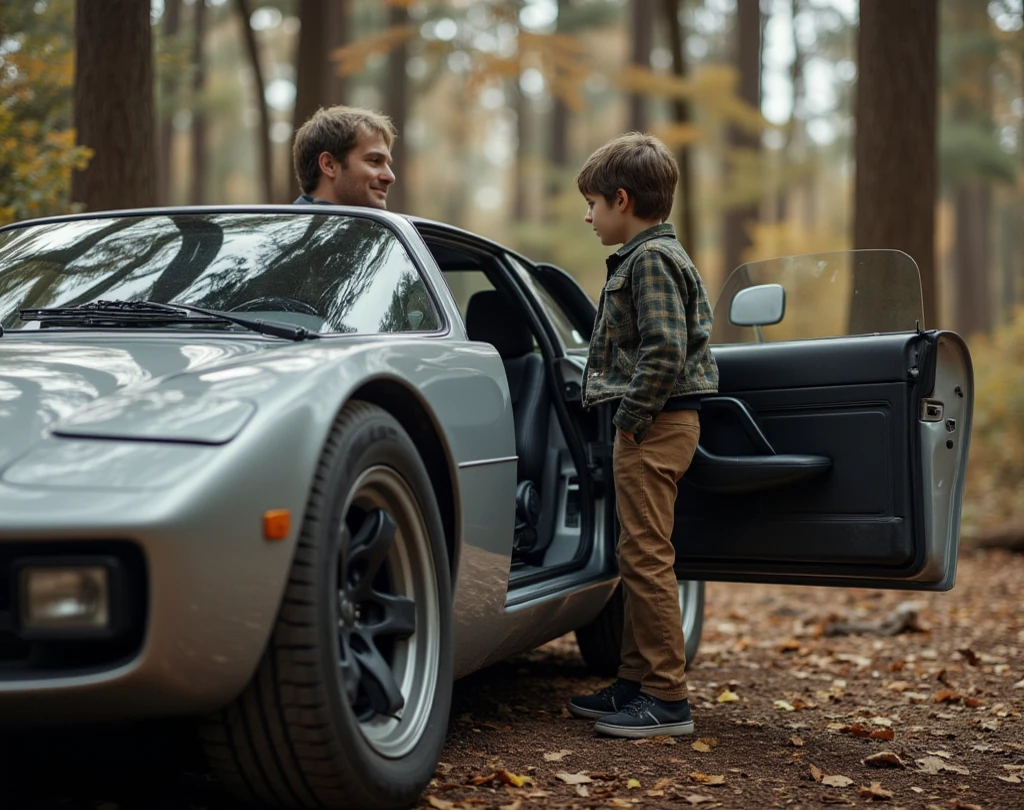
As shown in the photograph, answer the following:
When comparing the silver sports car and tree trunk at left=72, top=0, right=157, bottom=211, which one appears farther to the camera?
tree trunk at left=72, top=0, right=157, bottom=211

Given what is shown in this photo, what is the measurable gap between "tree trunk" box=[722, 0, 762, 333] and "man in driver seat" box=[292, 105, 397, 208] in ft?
52.5

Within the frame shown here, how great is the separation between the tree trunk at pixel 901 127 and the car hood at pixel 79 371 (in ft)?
23.1

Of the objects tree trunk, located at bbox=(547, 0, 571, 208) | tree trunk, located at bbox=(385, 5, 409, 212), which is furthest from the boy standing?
tree trunk, located at bbox=(547, 0, 571, 208)

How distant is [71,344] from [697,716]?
2.64 meters

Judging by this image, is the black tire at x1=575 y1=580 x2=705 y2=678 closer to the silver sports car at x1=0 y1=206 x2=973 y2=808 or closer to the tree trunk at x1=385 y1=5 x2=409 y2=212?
the silver sports car at x1=0 y1=206 x2=973 y2=808

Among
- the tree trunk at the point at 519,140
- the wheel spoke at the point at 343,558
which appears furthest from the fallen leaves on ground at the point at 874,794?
the tree trunk at the point at 519,140

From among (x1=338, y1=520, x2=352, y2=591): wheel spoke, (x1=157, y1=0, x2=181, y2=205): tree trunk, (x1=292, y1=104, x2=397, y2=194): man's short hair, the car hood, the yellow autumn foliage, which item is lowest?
(x1=338, y1=520, x2=352, y2=591): wheel spoke

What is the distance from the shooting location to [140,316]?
3398 millimetres

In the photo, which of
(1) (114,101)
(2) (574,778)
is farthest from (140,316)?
(1) (114,101)

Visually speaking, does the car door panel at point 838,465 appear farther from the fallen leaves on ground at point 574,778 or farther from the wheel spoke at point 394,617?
the wheel spoke at point 394,617

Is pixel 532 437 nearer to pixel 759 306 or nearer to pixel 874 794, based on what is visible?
pixel 759 306

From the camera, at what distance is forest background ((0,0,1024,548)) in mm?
7043

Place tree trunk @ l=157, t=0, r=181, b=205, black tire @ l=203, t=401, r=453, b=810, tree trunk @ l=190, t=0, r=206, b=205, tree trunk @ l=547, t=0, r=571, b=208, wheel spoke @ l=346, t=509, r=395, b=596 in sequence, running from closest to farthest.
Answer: black tire @ l=203, t=401, r=453, b=810
wheel spoke @ l=346, t=509, r=395, b=596
tree trunk @ l=157, t=0, r=181, b=205
tree trunk @ l=190, t=0, r=206, b=205
tree trunk @ l=547, t=0, r=571, b=208

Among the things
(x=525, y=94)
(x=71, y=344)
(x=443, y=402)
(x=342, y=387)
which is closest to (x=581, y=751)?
(x=443, y=402)
